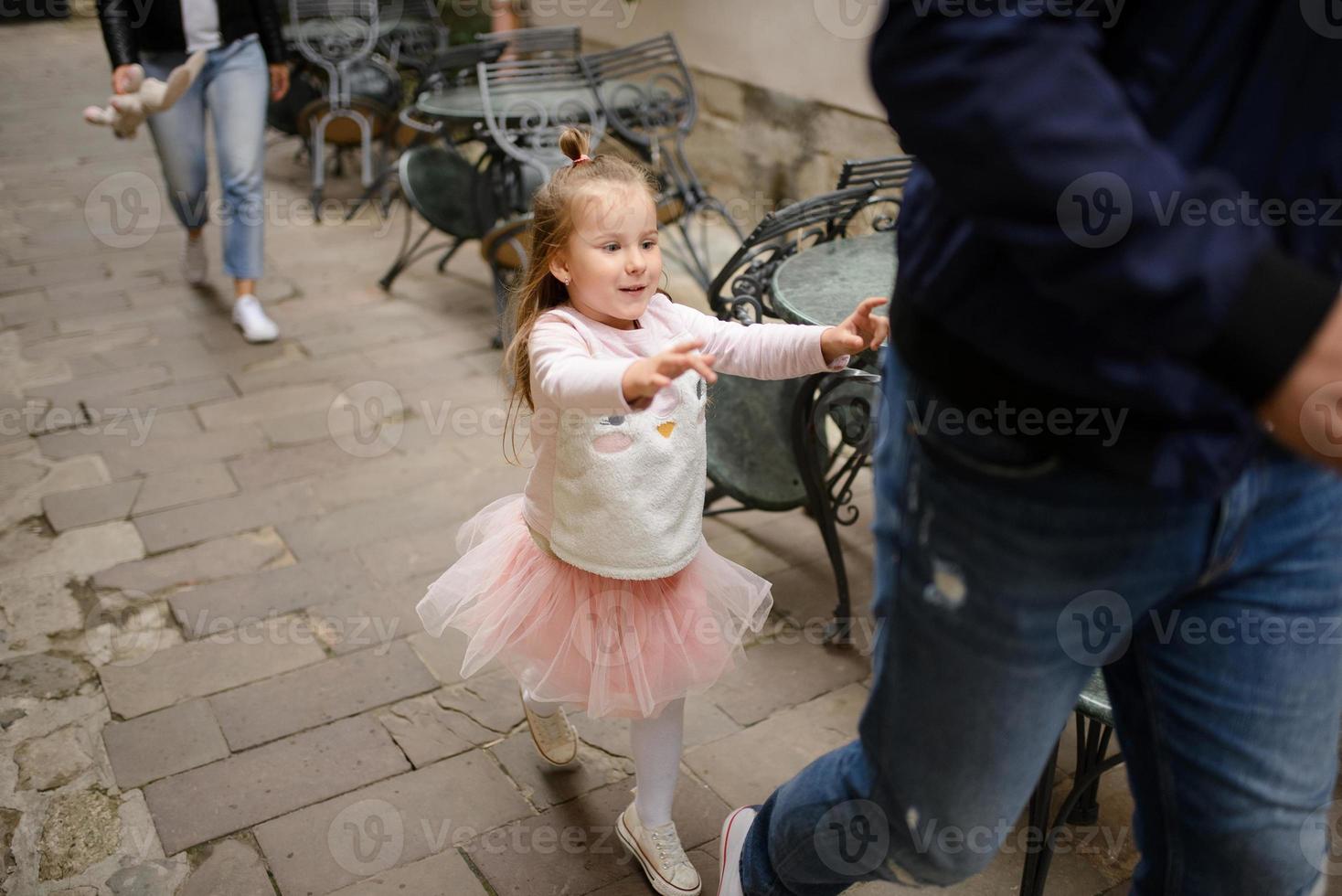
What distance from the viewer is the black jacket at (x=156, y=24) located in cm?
382

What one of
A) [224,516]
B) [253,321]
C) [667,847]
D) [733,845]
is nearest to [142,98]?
[253,321]

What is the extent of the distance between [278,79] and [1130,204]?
4.09 m

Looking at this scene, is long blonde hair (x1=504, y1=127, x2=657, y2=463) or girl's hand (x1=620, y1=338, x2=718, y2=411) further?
long blonde hair (x1=504, y1=127, x2=657, y2=463)

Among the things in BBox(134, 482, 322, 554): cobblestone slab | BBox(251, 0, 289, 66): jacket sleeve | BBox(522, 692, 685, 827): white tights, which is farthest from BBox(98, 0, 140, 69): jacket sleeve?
BBox(522, 692, 685, 827): white tights

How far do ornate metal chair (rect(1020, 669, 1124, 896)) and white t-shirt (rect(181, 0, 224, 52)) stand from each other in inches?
138

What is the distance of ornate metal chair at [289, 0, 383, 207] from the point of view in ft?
18.8

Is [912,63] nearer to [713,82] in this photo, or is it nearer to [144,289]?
[144,289]

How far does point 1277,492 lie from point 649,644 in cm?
96

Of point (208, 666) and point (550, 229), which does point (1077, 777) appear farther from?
point (208, 666)

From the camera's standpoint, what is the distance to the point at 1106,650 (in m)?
1.05

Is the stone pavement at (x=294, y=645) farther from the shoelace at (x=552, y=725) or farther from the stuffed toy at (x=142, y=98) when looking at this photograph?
the stuffed toy at (x=142, y=98)

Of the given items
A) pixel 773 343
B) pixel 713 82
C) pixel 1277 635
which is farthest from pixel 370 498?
pixel 713 82

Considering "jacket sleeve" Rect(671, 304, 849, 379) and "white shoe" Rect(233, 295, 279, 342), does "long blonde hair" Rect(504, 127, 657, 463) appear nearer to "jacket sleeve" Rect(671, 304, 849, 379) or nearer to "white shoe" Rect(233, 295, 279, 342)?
"jacket sleeve" Rect(671, 304, 849, 379)

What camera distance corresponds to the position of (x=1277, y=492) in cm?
99
